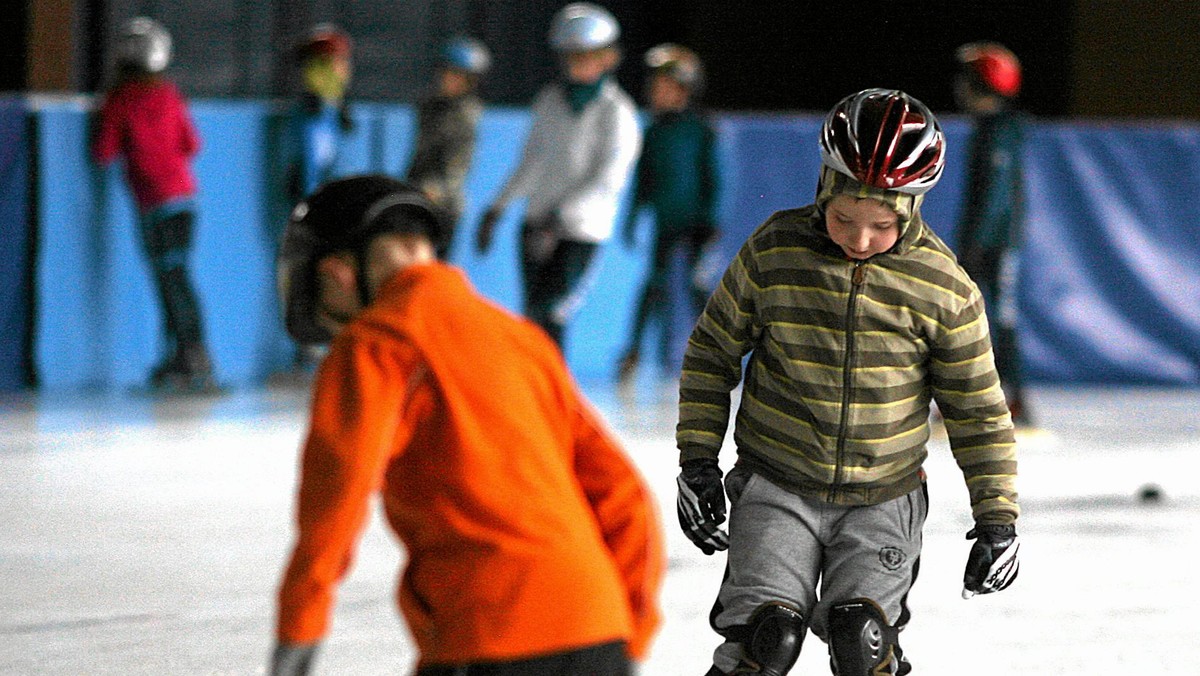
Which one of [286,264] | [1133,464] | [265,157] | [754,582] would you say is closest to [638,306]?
[265,157]

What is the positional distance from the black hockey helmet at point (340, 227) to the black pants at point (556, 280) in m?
6.09

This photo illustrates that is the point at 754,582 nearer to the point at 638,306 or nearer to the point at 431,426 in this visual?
the point at 431,426

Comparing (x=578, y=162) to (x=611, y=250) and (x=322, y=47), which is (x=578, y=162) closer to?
(x=322, y=47)

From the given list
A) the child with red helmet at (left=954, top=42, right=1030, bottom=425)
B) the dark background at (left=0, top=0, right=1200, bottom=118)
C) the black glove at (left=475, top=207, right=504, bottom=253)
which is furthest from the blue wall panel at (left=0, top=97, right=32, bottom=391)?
the child with red helmet at (left=954, top=42, right=1030, bottom=425)

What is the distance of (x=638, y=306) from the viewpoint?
11219mm

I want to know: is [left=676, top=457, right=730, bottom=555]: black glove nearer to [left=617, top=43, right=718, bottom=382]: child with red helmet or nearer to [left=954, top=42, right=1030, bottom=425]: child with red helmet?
[left=954, top=42, right=1030, bottom=425]: child with red helmet

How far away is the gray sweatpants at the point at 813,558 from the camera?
129 inches

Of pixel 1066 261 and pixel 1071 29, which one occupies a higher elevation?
pixel 1071 29

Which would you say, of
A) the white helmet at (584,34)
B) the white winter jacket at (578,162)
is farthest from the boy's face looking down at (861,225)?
the white helmet at (584,34)

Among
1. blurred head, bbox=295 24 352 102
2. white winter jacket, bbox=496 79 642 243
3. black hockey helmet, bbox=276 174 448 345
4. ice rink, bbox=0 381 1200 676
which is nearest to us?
black hockey helmet, bbox=276 174 448 345

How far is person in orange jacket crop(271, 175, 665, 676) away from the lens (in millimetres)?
2223

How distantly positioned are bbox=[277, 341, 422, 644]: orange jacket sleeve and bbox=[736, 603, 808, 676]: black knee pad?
3.81ft

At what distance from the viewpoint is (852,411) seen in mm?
3287

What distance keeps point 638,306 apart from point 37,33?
544 centimetres
